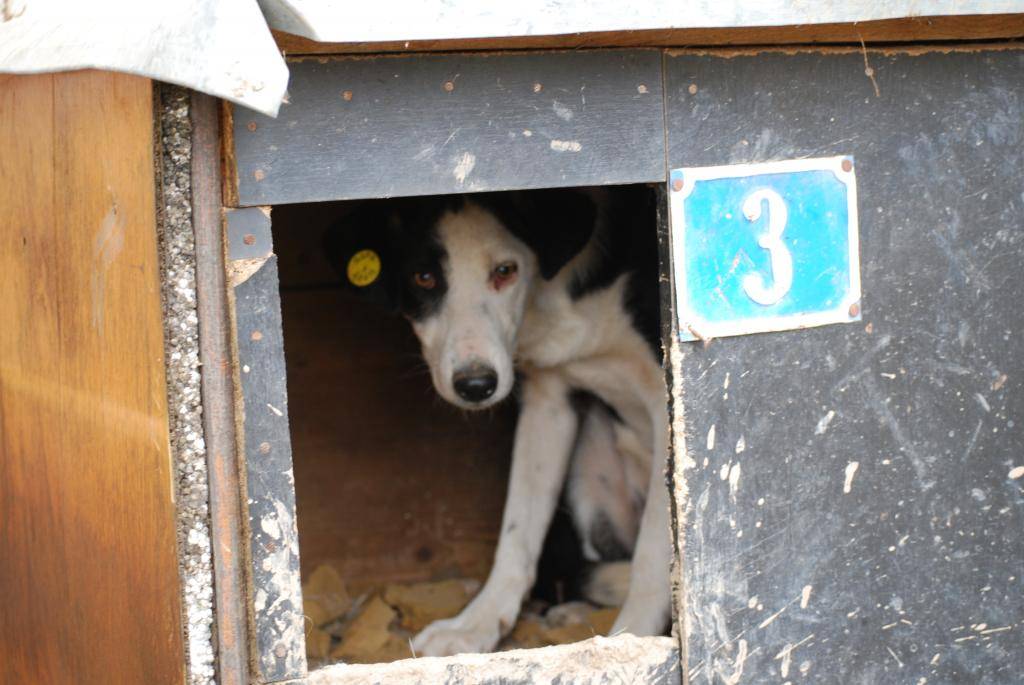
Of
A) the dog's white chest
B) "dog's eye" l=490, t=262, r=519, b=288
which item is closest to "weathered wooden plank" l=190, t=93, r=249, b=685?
"dog's eye" l=490, t=262, r=519, b=288

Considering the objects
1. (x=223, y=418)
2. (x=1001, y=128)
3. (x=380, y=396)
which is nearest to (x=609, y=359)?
(x=380, y=396)

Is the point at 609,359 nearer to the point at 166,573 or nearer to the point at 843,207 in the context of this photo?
the point at 843,207

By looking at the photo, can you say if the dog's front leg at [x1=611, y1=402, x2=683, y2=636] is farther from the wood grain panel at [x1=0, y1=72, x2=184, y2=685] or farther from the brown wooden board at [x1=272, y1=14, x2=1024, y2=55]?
the wood grain panel at [x1=0, y1=72, x2=184, y2=685]

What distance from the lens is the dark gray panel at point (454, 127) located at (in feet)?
5.28

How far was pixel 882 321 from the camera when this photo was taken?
6.15 feet

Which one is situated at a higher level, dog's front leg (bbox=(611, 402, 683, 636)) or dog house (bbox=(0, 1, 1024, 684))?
dog house (bbox=(0, 1, 1024, 684))

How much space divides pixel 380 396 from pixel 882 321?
1561 millimetres

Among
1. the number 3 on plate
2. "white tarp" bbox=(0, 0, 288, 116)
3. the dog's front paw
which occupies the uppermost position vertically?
"white tarp" bbox=(0, 0, 288, 116)

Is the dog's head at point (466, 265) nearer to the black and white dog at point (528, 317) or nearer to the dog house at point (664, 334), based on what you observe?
the black and white dog at point (528, 317)

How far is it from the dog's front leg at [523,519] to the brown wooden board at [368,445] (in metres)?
0.34

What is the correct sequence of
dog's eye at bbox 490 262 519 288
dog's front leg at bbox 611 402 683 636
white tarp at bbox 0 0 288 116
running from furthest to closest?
dog's eye at bbox 490 262 519 288 < dog's front leg at bbox 611 402 683 636 < white tarp at bbox 0 0 288 116

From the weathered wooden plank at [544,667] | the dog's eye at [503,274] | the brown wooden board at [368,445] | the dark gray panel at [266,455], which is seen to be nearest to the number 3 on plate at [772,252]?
the weathered wooden plank at [544,667]

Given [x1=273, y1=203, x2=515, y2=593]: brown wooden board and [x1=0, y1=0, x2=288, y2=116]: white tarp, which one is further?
[x1=273, y1=203, x2=515, y2=593]: brown wooden board

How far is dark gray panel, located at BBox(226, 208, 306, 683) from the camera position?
163cm
